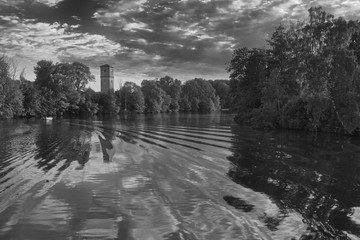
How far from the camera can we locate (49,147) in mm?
23953

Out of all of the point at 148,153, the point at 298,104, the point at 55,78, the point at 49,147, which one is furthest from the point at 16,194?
the point at 55,78

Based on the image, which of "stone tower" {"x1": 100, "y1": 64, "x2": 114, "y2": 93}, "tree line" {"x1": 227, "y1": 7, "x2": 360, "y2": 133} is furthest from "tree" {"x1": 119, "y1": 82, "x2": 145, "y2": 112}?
"tree line" {"x1": 227, "y1": 7, "x2": 360, "y2": 133}

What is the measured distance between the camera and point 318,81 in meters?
36.8

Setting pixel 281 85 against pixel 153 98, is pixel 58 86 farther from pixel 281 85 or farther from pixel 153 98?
pixel 281 85

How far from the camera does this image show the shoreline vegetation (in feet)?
114

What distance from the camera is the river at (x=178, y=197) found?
8.41 m

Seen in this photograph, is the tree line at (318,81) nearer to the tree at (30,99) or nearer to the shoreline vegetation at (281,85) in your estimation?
the shoreline vegetation at (281,85)

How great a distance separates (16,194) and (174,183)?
18.1 ft

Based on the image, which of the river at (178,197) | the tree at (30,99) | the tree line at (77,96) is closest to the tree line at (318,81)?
the river at (178,197)

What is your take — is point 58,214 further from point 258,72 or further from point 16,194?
point 258,72

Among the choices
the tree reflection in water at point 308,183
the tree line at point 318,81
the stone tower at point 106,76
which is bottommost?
the tree reflection in water at point 308,183

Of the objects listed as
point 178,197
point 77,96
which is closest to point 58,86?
point 77,96

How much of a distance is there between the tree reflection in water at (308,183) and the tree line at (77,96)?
55.6m

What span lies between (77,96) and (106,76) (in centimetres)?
5048
